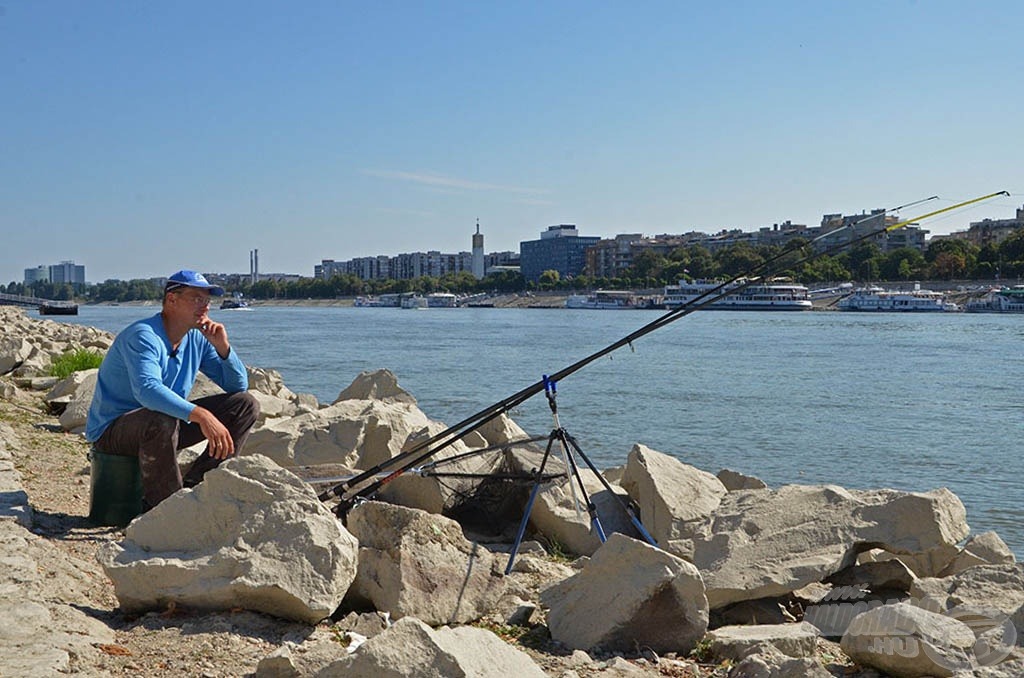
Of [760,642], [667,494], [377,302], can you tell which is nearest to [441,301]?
[377,302]

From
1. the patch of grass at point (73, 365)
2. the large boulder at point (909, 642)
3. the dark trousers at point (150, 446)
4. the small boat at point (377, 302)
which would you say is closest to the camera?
the large boulder at point (909, 642)

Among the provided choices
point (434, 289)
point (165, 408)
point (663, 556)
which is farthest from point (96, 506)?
point (434, 289)

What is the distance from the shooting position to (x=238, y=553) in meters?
3.64

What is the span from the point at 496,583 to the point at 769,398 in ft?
48.9

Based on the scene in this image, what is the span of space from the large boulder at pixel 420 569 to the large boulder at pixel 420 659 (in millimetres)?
906

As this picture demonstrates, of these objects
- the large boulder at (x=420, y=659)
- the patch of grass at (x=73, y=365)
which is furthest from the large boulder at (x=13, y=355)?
the large boulder at (x=420, y=659)

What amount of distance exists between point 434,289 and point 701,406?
108301 mm

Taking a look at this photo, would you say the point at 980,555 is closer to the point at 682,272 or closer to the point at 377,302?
the point at 682,272

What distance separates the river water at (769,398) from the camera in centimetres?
1112

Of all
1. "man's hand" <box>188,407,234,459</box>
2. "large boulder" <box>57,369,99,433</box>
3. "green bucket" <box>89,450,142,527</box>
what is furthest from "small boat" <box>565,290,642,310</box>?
"man's hand" <box>188,407,234,459</box>

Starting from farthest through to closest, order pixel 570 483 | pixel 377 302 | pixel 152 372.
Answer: pixel 377 302, pixel 570 483, pixel 152 372

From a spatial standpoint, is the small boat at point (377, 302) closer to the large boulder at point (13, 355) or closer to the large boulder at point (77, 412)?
the large boulder at point (13, 355)

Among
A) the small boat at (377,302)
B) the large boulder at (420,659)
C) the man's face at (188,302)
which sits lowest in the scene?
the small boat at (377,302)

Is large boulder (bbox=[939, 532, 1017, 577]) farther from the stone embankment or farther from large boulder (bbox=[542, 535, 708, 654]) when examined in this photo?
large boulder (bbox=[542, 535, 708, 654])
